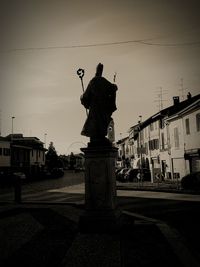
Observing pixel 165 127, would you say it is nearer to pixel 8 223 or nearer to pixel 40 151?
pixel 8 223

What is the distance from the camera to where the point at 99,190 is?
7.00m

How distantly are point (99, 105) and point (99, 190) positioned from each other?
2.07 m

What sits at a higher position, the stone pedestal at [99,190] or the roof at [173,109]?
the roof at [173,109]

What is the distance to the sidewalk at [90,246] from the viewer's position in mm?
4680

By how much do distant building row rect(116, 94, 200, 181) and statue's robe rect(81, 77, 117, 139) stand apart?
2035cm

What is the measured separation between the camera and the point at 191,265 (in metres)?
4.47

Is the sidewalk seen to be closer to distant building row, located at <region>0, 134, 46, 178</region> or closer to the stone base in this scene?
the stone base

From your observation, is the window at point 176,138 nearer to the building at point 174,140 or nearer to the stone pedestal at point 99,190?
the building at point 174,140

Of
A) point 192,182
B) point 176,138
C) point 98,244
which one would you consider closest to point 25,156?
point 176,138

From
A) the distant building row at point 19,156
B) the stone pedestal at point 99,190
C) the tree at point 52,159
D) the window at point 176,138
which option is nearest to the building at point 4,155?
the distant building row at point 19,156

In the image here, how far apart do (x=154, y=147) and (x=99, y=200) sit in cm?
3806

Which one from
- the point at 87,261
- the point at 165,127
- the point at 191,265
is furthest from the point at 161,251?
the point at 165,127

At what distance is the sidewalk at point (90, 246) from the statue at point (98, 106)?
7.35 ft

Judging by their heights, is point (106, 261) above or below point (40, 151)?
below
